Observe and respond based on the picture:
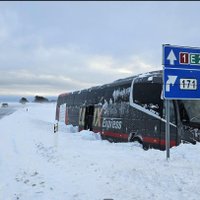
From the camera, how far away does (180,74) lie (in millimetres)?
11500

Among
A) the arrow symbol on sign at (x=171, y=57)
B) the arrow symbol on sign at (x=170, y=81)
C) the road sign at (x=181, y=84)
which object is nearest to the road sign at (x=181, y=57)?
the arrow symbol on sign at (x=171, y=57)

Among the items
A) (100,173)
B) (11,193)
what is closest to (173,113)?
(100,173)

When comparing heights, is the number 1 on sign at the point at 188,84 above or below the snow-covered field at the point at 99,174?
above

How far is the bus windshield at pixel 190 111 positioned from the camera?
12859 mm

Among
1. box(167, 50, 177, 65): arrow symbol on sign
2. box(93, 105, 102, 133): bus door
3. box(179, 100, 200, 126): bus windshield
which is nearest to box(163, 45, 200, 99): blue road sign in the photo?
box(167, 50, 177, 65): arrow symbol on sign

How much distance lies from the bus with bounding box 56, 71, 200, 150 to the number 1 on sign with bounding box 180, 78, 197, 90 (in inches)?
59.4

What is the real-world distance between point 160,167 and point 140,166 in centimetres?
49

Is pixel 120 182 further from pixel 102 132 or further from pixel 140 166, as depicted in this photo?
pixel 102 132

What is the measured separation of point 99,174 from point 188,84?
3.70 m

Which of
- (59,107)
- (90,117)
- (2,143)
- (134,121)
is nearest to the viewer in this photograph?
(134,121)

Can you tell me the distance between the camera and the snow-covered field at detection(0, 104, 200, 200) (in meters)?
7.88

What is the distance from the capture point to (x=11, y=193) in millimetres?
8188

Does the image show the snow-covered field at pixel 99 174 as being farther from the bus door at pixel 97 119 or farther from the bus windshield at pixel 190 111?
the bus door at pixel 97 119

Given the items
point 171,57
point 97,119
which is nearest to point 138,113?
point 171,57
